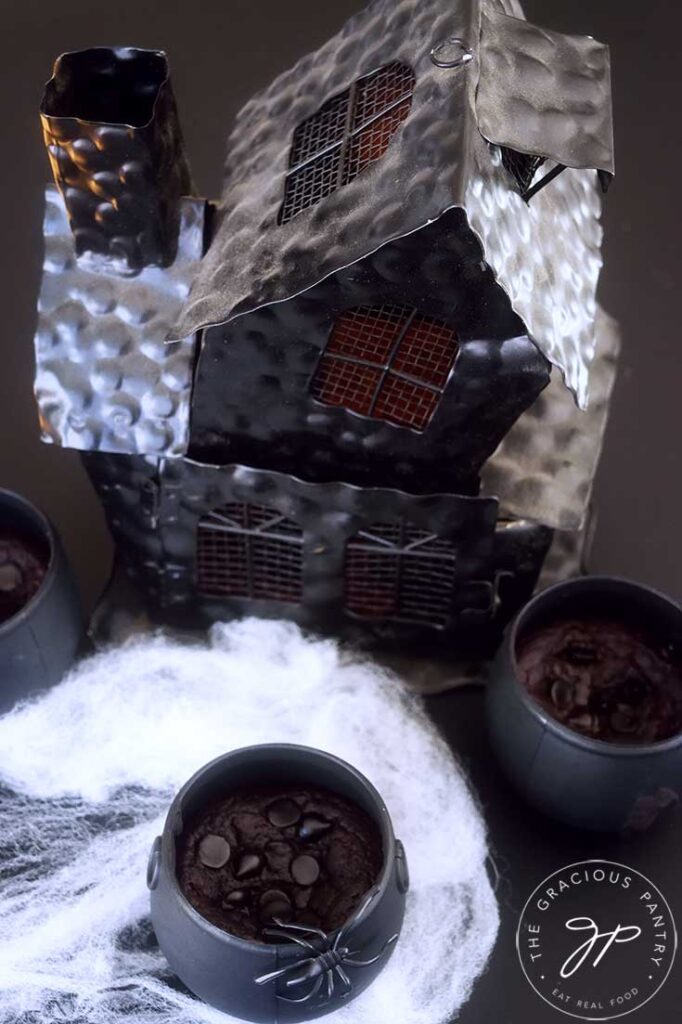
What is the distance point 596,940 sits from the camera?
1203 millimetres

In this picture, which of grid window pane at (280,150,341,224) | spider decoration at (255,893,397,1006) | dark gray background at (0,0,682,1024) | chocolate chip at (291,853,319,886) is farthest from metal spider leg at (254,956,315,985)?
grid window pane at (280,150,341,224)

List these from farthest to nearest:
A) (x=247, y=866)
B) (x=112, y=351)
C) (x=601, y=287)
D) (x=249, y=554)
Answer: (x=601, y=287) < (x=249, y=554) < (x=112, y=351) < (x=247, y=866)

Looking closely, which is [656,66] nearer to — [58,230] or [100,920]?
[58,230]

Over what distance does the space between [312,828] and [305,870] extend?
34mm

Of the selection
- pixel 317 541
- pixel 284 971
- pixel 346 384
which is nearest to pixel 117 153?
pixel 346 384

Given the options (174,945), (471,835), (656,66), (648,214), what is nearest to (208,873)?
(174,945)

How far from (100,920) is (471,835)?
33 cm

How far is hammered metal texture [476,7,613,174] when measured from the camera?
1.06 metres

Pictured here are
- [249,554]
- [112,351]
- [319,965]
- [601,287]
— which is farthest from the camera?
[601,287]

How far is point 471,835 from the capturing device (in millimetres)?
1258

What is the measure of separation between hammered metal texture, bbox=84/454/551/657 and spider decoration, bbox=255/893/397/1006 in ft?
1.19

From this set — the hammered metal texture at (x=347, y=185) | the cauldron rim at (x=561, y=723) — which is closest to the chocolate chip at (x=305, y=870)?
the cauldron rim at (x=561, y=723)

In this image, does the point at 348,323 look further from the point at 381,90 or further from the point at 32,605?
the point at 32,605

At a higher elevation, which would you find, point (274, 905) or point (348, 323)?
point (348, 323)
